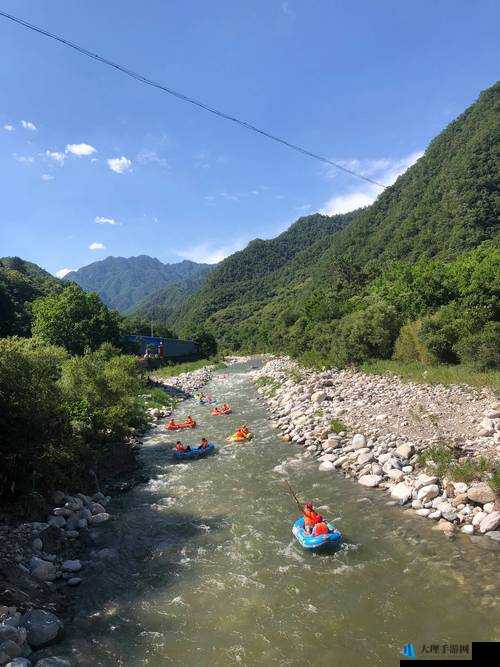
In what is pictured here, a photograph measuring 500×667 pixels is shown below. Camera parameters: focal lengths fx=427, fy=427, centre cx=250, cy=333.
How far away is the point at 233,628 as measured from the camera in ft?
26.2

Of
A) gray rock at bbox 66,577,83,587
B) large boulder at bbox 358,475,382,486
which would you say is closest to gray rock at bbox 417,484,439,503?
large boulder at bbox 358,475,382,486

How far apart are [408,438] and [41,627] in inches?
472

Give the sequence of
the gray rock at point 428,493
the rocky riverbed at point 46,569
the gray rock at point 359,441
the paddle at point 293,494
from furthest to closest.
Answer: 1. the gray rock at point 359,441
2. the paddle at point 293,494
3. the gray rock at point 428,493
4. the rocky riverbed at point 46,569

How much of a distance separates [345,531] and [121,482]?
29.7 ft

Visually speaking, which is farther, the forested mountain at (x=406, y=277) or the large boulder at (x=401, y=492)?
the forested mountain at (x=406, y=277)

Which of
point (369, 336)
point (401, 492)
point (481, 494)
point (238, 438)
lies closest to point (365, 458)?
point (401, 492)

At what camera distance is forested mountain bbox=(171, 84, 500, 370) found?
28733mm

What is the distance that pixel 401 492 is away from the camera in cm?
1231

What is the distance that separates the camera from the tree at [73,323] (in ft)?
148

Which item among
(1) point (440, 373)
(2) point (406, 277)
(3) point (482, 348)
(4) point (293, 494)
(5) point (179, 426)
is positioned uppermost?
(2) point (406, 277)

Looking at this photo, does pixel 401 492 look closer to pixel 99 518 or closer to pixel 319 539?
pixel 319 539

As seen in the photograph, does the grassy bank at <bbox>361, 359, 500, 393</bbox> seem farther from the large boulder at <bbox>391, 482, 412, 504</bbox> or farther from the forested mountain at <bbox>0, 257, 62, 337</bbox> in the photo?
the forested mountain at <bbox>0, 257, 62, 337</bbox>

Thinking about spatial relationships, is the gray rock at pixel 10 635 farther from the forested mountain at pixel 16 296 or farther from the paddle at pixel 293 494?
the forested mountain at pixel 16 296

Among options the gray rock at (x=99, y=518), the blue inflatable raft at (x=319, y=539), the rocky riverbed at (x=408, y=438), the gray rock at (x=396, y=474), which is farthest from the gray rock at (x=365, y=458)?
the gray rock at (x=99, y=518)
